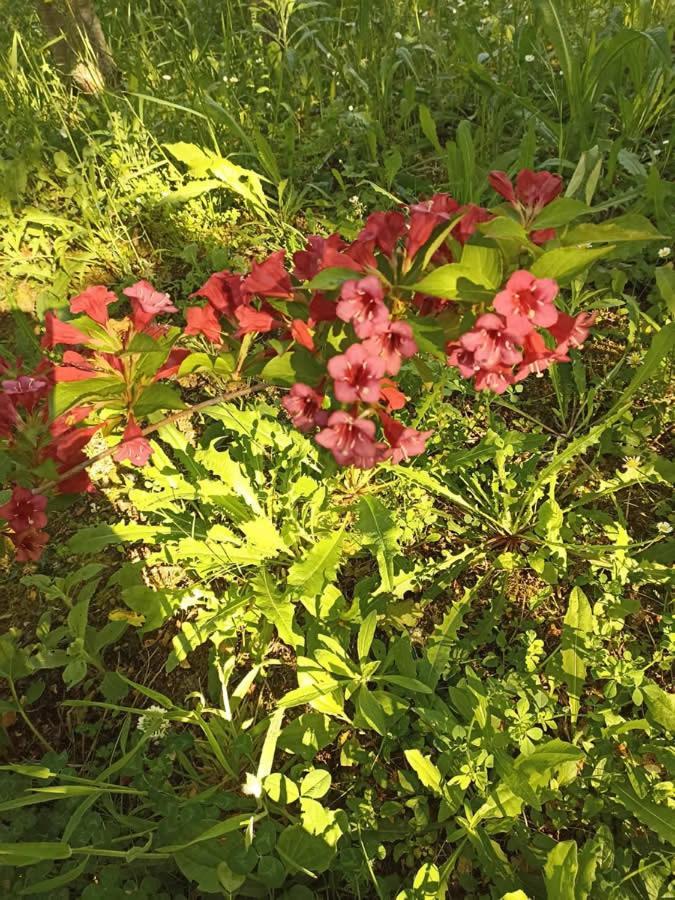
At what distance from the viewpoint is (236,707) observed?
1.55 m

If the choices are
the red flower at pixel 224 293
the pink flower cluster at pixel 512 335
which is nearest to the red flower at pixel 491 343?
the pink flower cluster at pixel 512 335

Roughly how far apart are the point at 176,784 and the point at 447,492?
101 centimetres

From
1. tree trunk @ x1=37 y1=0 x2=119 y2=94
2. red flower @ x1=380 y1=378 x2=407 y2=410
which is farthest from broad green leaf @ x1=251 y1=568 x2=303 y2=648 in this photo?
tree trunk @ x1=37 y1=0 x2=119 y2=94

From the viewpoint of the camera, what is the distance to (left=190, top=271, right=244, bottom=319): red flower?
3.92 ft

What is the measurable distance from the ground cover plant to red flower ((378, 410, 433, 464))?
0.04ft

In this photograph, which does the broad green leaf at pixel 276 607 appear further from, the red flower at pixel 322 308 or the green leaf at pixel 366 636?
the red flower at pixel 322 308

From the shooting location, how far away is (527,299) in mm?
956

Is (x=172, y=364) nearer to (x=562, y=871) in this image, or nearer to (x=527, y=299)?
(x=527, y=299)

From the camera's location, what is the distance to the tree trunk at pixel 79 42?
2.88 m

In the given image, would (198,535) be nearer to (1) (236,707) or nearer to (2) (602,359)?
(1) (236,707)

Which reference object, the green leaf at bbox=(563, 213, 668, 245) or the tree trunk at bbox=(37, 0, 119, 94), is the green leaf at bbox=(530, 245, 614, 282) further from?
the tree trunk at bbox=(37, 0, 119, 94)

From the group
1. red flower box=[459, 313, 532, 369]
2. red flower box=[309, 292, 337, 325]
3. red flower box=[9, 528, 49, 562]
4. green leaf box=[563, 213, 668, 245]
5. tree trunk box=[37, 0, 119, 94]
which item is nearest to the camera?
green leaf box=[563, 213, 668, 245]

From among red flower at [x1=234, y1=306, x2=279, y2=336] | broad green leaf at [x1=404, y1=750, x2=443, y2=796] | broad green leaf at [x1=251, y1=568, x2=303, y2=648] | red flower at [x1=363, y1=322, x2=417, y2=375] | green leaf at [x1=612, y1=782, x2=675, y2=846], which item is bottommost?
green leaf at [x1=612, y1=782, x2=675, y2=846]

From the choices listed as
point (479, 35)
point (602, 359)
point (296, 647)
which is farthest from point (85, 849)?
point (479, 35)
